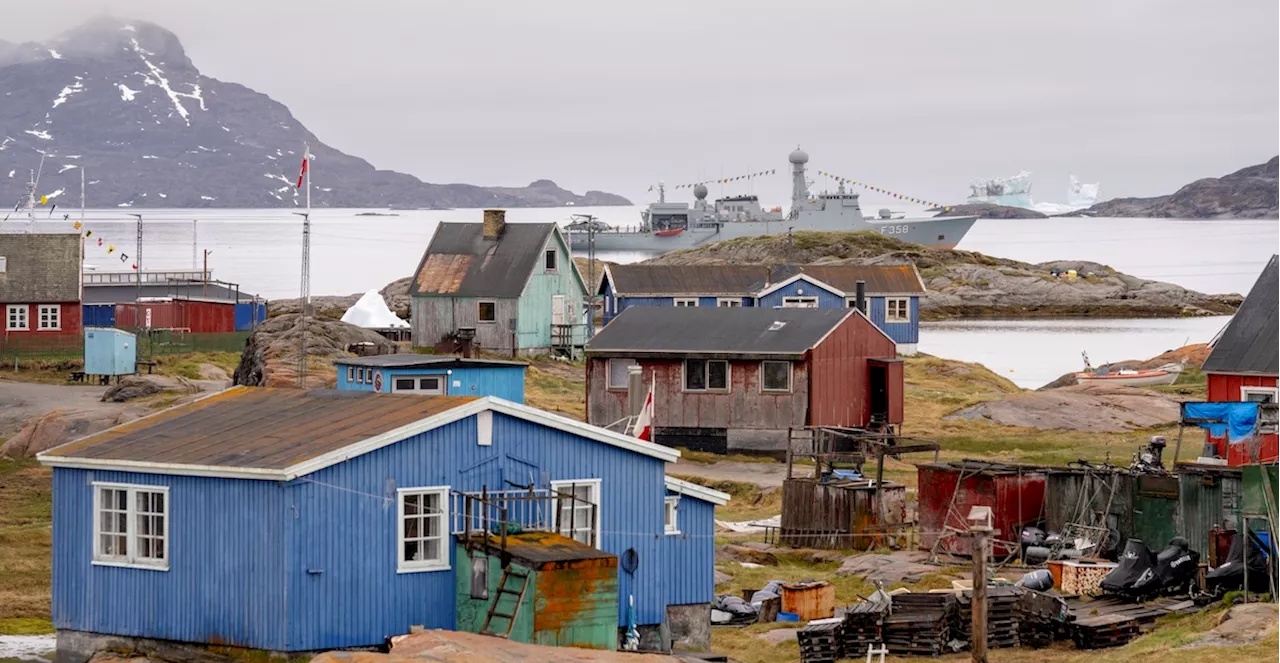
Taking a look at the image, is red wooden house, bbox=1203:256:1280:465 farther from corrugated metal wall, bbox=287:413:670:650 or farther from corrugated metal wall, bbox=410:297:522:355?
corrugated metal wall, bbox=410:297:522:355

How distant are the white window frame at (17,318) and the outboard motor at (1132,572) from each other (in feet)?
156

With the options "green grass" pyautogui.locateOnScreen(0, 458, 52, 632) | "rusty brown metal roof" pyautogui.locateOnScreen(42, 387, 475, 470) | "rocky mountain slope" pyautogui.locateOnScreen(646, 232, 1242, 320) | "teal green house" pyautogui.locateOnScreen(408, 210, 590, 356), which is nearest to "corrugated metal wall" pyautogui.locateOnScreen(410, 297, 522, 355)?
"teal green house" pyautogui.locateOnScreen(408, 210, 590, 356)

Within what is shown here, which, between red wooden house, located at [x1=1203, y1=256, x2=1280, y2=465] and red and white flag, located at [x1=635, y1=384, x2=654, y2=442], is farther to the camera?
red and white flag, located at [x1=635, y1=384, x2=654, y2=442]

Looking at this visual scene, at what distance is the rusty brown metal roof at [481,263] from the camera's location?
67.5 m

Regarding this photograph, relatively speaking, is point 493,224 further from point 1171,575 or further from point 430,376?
point 1171,575

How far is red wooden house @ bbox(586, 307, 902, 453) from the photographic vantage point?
158 ft

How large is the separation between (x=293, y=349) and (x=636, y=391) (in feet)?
44.1

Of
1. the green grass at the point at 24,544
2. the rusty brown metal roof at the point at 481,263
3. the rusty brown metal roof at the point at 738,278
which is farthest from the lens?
the rusty brown metal roof at the point at 738,278

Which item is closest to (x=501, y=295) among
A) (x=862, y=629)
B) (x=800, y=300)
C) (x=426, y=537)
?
(x=800, y=300)

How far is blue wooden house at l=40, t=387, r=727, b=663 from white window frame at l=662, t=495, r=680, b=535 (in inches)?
32.7

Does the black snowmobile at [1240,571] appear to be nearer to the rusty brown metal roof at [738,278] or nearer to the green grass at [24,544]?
the green grass at [24,544]

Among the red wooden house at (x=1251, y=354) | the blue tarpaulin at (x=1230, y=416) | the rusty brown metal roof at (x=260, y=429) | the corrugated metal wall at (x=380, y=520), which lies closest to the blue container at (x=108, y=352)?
the rusty brown metal roof at (x=260, y=429)

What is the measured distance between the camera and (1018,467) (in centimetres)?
3447

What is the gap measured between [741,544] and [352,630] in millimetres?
15294
